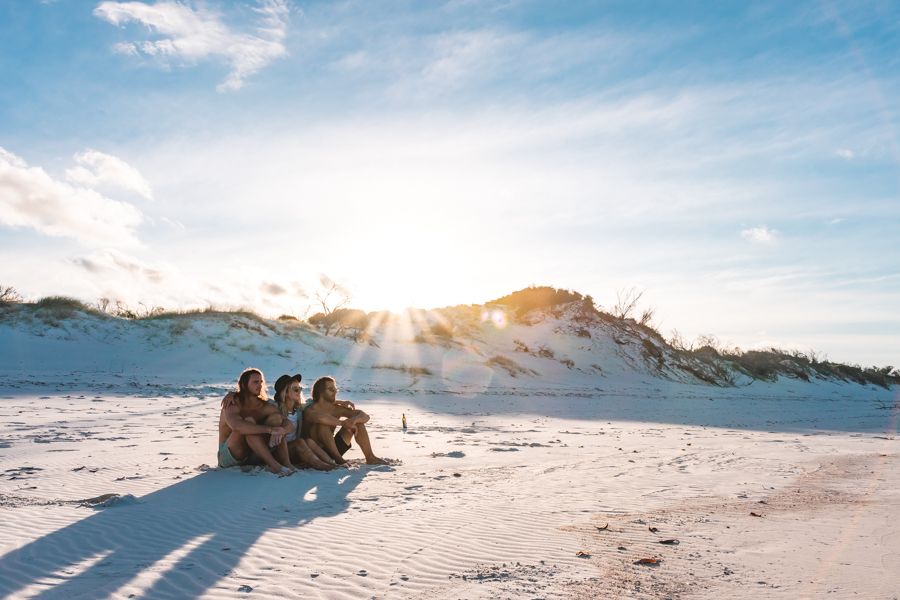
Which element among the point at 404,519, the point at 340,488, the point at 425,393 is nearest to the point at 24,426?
the point at 340,488

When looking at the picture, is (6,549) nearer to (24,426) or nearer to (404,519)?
(404,519)

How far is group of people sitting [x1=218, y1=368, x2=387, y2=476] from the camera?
7461 mm

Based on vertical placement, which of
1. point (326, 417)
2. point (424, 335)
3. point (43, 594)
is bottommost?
point (43, 594)

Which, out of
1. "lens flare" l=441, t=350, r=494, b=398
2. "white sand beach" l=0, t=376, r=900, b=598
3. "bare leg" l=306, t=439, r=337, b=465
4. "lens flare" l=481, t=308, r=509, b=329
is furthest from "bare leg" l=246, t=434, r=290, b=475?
"lens flare" l=481, t=308, r=509, b=329

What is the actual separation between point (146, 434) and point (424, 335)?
2034 cm

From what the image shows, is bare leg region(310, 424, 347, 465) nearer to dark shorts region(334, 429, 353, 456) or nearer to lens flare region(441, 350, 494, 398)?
dark shorts region(334, 429, 353, 456)

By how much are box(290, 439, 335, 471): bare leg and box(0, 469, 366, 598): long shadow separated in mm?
746

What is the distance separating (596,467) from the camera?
8.87m

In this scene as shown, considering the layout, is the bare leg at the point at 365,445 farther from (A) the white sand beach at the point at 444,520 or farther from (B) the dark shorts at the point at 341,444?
(A) the white sand beach at the point at 444,520

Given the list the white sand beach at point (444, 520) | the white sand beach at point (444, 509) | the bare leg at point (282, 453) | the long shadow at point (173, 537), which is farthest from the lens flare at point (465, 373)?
the long shadow at point (173, 537)

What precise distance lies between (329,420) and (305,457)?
54 centimetres

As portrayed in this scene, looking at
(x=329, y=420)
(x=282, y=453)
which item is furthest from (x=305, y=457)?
(x=329, y=420)

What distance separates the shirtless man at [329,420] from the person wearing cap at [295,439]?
114mm

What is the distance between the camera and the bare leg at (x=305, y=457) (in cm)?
796
